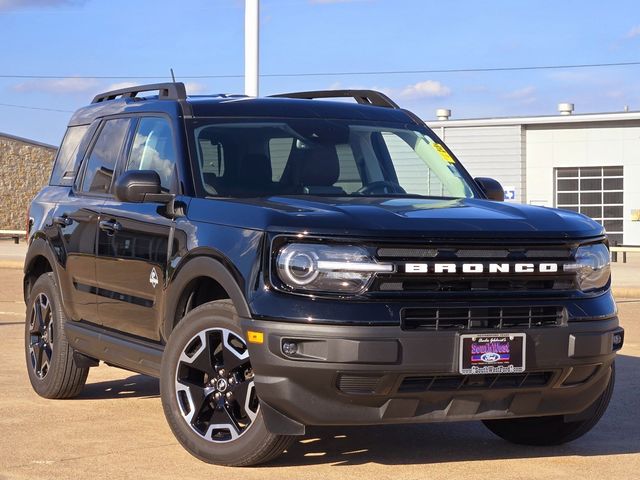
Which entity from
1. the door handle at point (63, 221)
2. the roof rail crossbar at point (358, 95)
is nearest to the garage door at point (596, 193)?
the roof rail crossbar at point (358, 95)

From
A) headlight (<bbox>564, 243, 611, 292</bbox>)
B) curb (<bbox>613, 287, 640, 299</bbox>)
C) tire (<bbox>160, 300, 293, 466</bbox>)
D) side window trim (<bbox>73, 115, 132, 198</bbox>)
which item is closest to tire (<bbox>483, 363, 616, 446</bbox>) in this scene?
headlight (<bbox>564, 243, 611, 292</bbox>)

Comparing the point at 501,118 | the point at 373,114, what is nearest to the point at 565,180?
the point at 501,118

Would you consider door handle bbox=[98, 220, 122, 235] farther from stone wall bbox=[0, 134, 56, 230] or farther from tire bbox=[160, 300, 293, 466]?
stone wall bbox=[0, 134, 56, 230]

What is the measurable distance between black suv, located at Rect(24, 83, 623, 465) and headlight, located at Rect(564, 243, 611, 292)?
1cm

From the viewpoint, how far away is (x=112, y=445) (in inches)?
264

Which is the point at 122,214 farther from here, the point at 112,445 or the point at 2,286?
the point at 2,286

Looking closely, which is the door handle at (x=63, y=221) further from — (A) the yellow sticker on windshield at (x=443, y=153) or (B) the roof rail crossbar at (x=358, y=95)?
(A) the yellow sticker on windshield at (x=443, y=153)

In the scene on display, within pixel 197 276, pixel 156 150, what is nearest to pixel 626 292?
pixel 156 150

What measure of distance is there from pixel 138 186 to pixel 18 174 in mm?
50533

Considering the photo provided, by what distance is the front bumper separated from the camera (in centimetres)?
546

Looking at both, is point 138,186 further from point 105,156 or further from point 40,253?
point 40,253

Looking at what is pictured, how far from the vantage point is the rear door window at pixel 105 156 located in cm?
773

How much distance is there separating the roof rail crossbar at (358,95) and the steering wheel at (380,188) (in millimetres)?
960

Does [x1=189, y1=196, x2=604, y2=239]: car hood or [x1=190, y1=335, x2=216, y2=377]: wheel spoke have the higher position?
[x1=189, y1=196, x2=604, y2=239]: car hood
